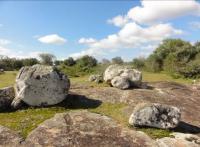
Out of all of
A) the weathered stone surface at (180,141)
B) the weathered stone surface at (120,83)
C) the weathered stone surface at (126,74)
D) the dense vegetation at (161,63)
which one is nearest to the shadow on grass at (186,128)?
the weathered stone surface at (180,141)

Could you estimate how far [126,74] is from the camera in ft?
96.2

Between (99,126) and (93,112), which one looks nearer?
(99,126)

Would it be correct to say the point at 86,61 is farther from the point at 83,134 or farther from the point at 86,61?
the point at 83,134

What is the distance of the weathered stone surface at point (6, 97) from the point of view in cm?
2142

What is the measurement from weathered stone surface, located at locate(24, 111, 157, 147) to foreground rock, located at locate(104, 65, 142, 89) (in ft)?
29.3

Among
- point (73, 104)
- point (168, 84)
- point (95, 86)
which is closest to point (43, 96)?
point (73, 104)

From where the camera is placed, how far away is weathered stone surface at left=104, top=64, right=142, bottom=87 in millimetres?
28897

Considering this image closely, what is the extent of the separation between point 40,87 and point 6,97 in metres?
2.38

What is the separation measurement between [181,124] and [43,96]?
31.0ft

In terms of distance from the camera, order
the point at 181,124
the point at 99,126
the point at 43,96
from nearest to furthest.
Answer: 1. the point at 99,126
2. the point at 181,124
3. the point at 43,96

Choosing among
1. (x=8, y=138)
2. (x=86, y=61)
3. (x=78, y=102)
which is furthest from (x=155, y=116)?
(x=86, y=61)

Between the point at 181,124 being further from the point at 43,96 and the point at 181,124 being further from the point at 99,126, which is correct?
the point at 43,96

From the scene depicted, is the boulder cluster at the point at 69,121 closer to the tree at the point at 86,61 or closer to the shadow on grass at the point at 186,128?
the shadow on grass at the point at 186,128

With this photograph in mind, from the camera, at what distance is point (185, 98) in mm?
28656
